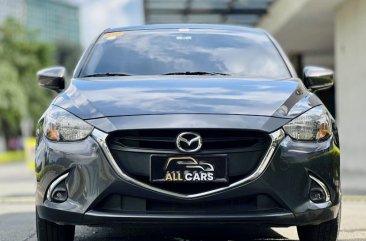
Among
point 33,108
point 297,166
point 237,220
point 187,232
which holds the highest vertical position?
point 297,166

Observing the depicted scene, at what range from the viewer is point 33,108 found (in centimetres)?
5250

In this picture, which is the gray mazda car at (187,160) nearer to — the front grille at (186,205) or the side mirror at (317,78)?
the front grille at (186,205)

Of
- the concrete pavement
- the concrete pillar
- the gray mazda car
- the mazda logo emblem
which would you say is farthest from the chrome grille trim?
the concrete pillar

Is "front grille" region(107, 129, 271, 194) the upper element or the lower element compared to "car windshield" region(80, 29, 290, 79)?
lower

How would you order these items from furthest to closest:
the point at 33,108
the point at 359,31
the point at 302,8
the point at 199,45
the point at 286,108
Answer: the point at 33,108, the point at 302,8, the point at 359,31, the point at 199,45, the point at 286,108

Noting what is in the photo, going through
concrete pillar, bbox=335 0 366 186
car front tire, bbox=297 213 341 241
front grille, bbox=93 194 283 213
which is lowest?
concrete pillar, bbox=335 0 366 186

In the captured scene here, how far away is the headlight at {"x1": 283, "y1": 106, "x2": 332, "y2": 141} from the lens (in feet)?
13.0

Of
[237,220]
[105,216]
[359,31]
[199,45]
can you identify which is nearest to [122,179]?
[105,216]

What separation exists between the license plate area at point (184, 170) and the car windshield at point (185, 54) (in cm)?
123

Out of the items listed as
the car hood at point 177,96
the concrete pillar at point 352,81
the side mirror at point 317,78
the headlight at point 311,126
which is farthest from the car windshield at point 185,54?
the concrete pillar at point 352,81

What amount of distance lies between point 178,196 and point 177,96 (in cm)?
68

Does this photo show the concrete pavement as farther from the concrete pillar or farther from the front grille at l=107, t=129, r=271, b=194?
the concrete pillar

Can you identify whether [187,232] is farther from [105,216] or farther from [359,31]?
[359,31]

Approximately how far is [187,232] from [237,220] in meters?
1.79
